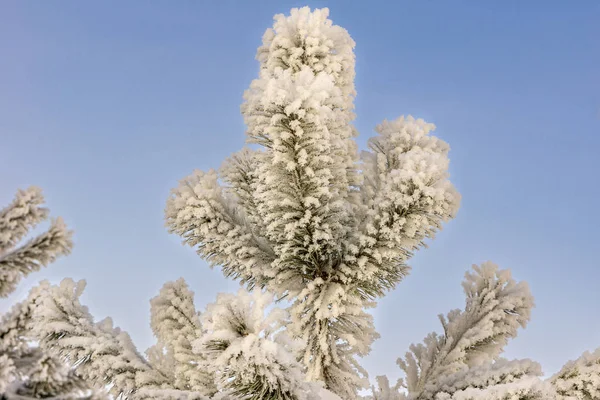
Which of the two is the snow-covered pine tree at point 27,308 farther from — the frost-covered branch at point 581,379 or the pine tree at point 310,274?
the frost-covered branch at point 581,379

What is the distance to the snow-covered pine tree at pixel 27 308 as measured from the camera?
1.67 meters

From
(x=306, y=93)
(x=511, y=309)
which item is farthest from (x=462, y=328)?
(x=306, y=93)

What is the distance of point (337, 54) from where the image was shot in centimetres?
421

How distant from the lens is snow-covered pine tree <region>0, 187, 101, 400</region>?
167 centimetres

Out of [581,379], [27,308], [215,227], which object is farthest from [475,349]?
[27,308]

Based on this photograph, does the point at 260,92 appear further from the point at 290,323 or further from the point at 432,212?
the point at 290,323

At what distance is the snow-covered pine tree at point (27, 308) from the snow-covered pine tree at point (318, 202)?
144 centimetres

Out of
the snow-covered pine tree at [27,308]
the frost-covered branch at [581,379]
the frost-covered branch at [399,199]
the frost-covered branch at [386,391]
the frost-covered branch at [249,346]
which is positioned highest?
the frost-covered branch at [399,199]

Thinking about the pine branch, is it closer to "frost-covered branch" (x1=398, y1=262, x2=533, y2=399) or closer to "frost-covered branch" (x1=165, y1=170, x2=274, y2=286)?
"frost-covered branch" (x1=165, y1=170, x2=274, y2=286)

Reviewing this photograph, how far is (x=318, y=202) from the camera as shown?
3.34 meters

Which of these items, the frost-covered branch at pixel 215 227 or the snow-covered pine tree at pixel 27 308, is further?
the frost-covered branch at pixel 215 227

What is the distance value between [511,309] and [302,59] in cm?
260

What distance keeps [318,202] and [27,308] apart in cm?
200

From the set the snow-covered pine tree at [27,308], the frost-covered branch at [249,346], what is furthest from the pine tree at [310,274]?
the snow-covered pine tree at [27,308]
